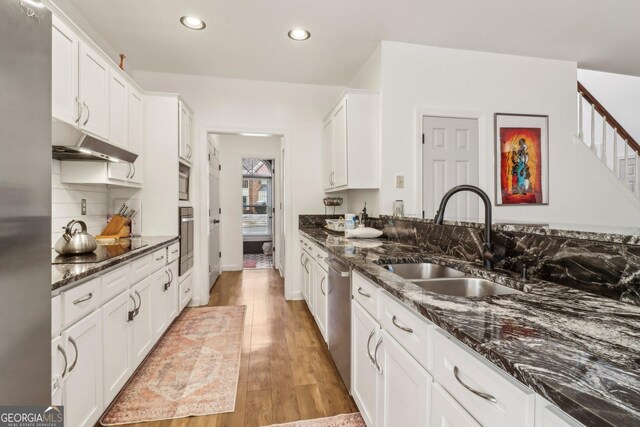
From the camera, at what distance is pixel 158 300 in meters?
2.50

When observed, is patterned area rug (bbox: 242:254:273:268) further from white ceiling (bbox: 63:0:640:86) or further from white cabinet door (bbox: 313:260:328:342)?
white ceiling (bbox: 63:0:640:86)

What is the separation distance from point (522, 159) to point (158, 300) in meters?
3.73

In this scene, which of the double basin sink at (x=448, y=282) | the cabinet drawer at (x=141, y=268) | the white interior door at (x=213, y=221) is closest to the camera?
the double basin sink at (x=448, y=282)

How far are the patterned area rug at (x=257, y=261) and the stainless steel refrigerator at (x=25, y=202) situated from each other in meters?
5.35

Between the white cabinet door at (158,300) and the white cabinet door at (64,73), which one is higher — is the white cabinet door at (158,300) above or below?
below

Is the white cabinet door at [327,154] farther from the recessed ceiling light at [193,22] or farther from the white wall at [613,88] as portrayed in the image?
the white wall at [613,88]

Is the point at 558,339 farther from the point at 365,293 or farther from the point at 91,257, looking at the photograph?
the point at 91,257

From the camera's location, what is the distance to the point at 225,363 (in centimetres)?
230

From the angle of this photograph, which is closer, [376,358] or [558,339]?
[558,339]

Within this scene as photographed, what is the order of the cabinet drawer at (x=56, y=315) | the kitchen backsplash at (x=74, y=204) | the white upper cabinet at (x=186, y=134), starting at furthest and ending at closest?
the white upper cabinet at (x=186, y=134), the kitchen backsplash at (x=74, y=204), the cabinet drawer at (x=56, y=315)

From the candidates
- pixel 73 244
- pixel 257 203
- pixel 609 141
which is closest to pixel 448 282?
pixel 73 244

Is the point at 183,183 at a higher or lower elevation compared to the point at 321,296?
higher

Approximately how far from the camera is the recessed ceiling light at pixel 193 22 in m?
2.56

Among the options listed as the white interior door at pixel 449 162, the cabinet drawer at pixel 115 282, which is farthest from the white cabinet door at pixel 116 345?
the white interior door at pixel 449 162
